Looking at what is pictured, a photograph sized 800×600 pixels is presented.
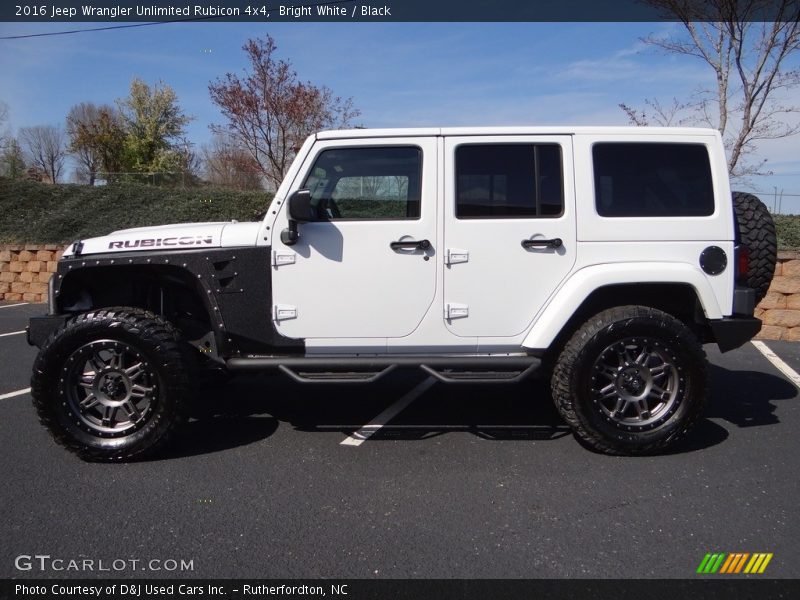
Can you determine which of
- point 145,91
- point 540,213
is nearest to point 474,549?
point 540,213

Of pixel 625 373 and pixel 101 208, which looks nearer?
pixel 625 373

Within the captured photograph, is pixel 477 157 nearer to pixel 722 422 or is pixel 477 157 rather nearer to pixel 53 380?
pixel 722 422

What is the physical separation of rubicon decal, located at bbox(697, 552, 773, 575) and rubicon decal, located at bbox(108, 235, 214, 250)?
127 inches

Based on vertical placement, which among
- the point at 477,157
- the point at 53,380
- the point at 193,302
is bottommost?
the point at 53,380

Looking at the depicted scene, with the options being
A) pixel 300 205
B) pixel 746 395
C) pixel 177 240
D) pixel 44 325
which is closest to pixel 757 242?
pixel 746 395

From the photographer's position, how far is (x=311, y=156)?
389 centimetres

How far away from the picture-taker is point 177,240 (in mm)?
3877

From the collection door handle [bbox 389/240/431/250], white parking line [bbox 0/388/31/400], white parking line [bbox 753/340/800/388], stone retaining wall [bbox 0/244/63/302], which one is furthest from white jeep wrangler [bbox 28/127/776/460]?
stone retaining wall [bbox 0/244/63/302]

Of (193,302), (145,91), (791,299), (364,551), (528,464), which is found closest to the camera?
(364,551)

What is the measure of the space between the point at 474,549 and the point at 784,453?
2.44 m

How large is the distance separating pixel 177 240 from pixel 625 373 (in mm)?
3010

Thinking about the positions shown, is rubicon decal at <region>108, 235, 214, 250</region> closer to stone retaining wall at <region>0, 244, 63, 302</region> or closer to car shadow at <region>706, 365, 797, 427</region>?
car shadow at <region>706, 365, 797, 427</region>

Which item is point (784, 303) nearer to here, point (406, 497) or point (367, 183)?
point (367, 183)
